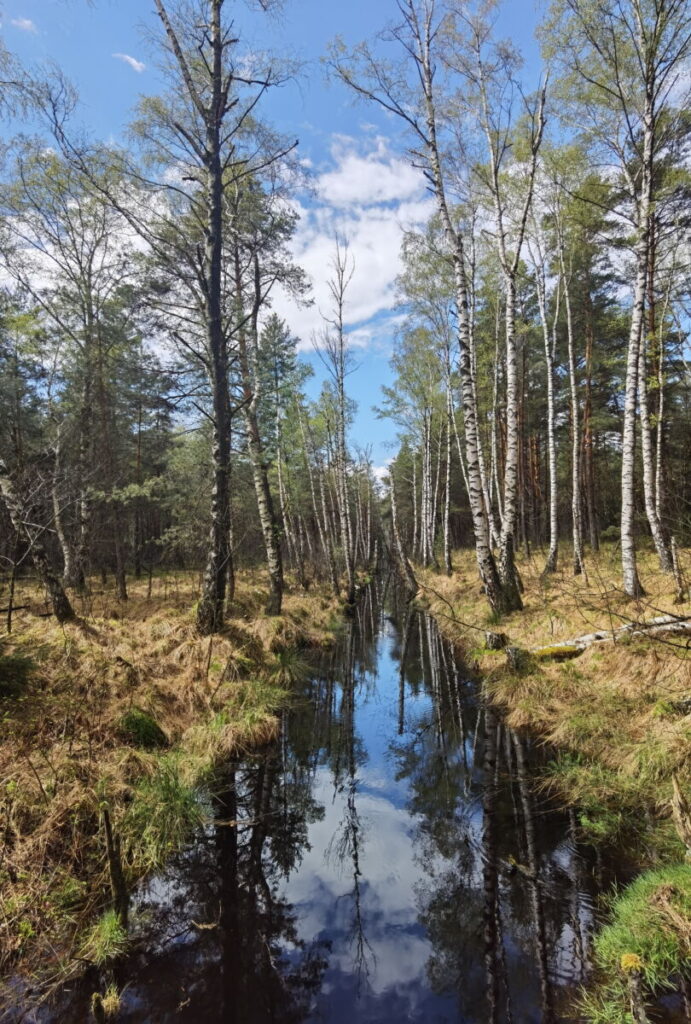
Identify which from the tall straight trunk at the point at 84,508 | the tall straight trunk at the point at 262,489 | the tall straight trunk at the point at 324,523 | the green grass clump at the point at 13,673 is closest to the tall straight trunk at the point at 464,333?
the tall straight trunk at the point at 262,489

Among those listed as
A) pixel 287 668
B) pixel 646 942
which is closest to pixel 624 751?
pixel 646 942

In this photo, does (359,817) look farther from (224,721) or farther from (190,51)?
(190,51)

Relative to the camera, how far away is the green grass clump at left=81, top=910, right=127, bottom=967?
9.42 feet

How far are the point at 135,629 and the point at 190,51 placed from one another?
10.9 m

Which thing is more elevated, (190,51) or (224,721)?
(190,51)

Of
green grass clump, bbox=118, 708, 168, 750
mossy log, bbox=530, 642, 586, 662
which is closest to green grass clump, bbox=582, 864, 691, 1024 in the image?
mossy log, bbox=530, 642, 586, 662

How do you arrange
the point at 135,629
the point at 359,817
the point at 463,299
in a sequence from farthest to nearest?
the point at 463,299 → the point at 135,629 → the point at 359,817

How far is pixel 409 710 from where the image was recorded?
8062 mm

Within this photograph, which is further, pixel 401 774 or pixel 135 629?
pixel 135 629

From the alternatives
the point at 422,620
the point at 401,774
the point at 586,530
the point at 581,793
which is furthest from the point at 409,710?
the point at 586,530

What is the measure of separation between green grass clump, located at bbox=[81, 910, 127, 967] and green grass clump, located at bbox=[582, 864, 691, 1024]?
2948 millimetres

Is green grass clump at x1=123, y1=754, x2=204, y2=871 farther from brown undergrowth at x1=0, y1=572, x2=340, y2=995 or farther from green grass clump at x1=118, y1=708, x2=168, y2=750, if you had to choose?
green grass clump at x1=118, y1=708, x2=168, y2=750

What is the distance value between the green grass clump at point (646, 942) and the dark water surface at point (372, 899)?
19 cm

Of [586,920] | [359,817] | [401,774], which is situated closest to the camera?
[586,920]
